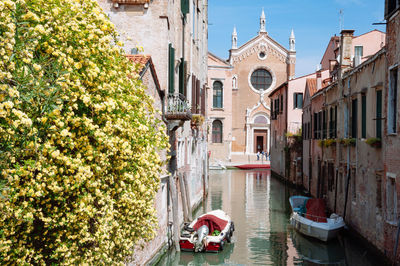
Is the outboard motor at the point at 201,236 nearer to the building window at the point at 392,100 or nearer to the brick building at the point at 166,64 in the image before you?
the brick building at the point at 166,64

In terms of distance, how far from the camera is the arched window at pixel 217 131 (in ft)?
154

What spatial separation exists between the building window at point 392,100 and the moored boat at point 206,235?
5.60 meters

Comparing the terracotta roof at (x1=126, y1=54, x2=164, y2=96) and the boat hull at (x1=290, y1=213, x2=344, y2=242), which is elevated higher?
the terracotta roof at (x1=126, y1=54, x2=164, y2=96)

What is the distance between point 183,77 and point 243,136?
3456cm

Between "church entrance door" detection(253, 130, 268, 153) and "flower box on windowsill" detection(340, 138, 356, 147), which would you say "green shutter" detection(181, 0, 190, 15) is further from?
"church entrance door" detection(253, 130, 268, 153)

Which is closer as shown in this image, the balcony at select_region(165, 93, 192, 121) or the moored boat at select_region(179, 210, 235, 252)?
the balcony at select_region(165, 93, 192, 121)

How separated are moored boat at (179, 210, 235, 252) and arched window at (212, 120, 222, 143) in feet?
106

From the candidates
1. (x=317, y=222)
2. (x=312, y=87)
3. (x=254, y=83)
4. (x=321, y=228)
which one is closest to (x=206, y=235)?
(x=321, y=228)

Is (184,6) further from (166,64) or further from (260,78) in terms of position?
(260,78)

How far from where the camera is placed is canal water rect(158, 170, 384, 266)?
1273cm

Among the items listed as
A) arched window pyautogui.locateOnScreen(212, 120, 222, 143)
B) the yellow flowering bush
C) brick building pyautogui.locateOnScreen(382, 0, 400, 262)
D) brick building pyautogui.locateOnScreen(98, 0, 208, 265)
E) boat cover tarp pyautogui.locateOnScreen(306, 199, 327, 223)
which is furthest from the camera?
arched window pyautogui.locateOnScreen(212, 120, 222, 143)

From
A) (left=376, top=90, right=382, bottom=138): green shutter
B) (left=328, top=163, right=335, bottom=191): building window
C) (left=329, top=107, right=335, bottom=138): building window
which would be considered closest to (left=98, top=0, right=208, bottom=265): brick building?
(left=376, top=90, right=382, bottom=138): green shutter

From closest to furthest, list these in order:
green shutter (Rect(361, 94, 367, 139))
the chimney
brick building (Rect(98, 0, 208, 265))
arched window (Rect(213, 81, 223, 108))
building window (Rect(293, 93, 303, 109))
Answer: brick building (Rect(98, 0, 208, 265)) → green shutter (Rect(361, 94, 367, 139)) → the chimney → building window (Rect(293, 93, 303, 109)) → arched window (Rect(213, 81, 223, 108))

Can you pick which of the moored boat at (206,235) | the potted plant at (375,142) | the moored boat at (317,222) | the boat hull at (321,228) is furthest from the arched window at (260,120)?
the potted plant at (375,142)
